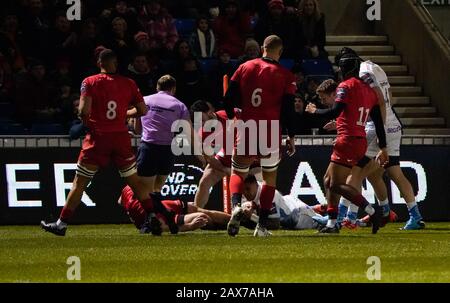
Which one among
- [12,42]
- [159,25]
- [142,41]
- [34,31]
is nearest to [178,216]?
[142,41]

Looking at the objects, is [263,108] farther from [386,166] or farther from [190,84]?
[190,84]

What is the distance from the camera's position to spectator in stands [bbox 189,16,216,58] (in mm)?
23984

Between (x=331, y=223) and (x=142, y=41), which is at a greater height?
(x=142, y=41)

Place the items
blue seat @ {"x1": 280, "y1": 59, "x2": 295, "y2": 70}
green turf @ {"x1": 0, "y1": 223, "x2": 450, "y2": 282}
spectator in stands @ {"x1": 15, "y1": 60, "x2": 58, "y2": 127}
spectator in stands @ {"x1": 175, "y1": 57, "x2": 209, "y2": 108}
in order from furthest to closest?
1. blue seat @ {"x1": 280, "y1": 59, "x2": 295, "y2": 70}
2. spectator in stands @ {"x1": 175, "y1": 57, "x2": 209, "y2": 108}
3. spectator in stands @ {"x1": 15, "y1": 60, "x2": 58, "y2": 127}
4. green turf @ {"x1": 0, "y1": 223, "x2": 450, "y2": 282}

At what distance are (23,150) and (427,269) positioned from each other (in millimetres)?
9071

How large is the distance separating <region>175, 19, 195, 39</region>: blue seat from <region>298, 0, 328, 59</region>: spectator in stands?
2.00 metres

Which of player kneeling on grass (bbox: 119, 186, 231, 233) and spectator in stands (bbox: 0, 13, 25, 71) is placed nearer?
player kneeling on grass (bbox: 119, 186, 231, 233)

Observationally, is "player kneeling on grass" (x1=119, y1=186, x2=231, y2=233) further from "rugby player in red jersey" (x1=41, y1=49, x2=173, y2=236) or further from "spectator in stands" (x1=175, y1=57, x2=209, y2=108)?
"spectator in stands" (x1=175, y1=57, x2=209, y2=108)

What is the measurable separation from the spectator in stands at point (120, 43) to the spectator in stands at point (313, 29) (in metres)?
3.42

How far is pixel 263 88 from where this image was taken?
51.9 ft

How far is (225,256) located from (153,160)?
14.1ft

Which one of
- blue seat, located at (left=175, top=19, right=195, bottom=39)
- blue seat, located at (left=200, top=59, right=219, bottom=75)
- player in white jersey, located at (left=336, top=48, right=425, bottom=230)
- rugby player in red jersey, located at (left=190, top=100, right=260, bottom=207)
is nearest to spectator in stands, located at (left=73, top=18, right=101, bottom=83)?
blue seat, located at (left=200, top=59, right=219, bottom=75)

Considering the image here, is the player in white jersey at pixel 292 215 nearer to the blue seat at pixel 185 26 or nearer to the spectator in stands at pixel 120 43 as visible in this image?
the spectator in stands at pixel 120 43
